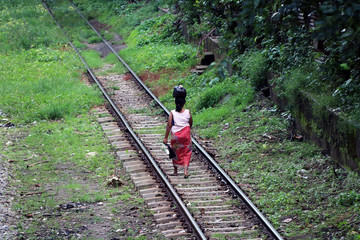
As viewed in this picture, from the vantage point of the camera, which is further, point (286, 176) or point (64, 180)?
point (64, 180)

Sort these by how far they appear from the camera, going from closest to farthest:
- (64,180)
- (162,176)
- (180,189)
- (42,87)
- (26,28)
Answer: (180,189), (162,176), (64,180), (42,87), (26,28)

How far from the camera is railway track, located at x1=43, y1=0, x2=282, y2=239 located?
7844 mm

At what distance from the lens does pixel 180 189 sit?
375 inches

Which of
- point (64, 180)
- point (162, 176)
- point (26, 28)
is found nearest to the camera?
point (162, 176)

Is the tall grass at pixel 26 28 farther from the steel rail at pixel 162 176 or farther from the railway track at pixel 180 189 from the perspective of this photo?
the railway track at pixel 180 189

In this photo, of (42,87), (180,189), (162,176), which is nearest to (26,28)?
(42,87)

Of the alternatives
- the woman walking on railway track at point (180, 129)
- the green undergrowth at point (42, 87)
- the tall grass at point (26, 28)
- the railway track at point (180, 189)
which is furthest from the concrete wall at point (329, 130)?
the tall grass at point (26, 28)

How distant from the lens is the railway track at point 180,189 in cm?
784

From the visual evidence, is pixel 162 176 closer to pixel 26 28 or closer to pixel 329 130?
pixel 329 130

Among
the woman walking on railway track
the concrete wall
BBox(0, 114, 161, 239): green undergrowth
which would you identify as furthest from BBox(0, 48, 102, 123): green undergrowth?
the concrete wall

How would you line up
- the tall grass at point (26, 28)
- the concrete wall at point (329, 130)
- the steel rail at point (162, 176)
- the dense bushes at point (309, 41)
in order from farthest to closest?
the tall grass at point (26, 28) < the concrete wall at point (329, 130) < the steel rail at point (162, 176) < the dense bushes at point (309, 41)

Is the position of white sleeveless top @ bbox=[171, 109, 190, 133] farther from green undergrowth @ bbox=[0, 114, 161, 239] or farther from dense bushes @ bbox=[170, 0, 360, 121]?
dense bushes @ bbox=[170, 0, 360, 121]

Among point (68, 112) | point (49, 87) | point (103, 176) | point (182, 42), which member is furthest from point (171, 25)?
point (103, 176)

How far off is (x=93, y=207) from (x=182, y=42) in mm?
15440
